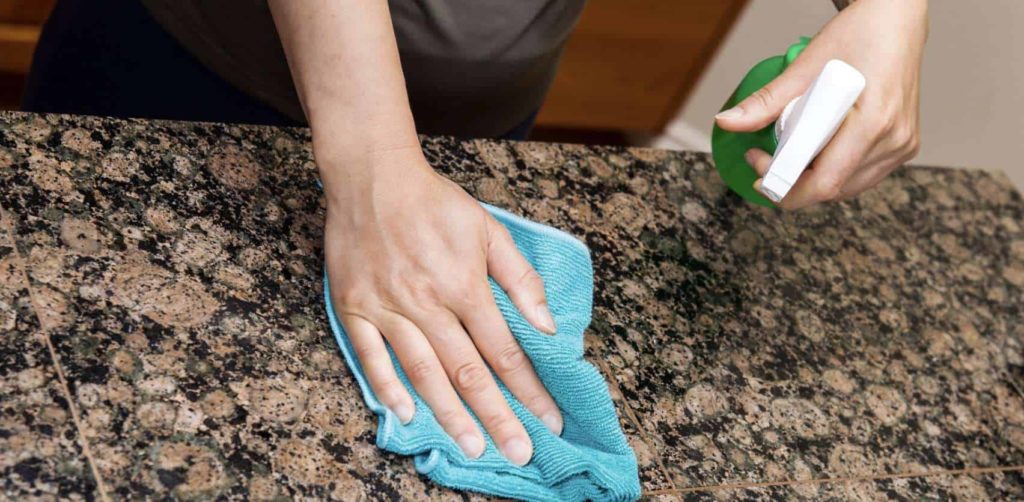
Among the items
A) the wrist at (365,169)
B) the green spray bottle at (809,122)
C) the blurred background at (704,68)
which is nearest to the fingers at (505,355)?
the wrist at (365,169)

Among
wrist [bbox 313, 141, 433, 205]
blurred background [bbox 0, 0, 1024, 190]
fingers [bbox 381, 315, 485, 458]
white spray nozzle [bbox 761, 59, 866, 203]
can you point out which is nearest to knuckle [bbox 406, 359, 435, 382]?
fingers [bbox 381, 315, 485, 458]

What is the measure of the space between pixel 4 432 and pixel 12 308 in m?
0.09

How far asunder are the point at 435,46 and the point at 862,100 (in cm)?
39

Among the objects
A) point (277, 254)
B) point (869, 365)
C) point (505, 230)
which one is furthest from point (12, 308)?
point (869, 365)

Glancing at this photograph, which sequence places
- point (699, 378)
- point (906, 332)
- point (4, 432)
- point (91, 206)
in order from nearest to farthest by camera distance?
point (4, 432), point (91, 206), point (699, 378), point (906, 332)

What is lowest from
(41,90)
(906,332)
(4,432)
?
(41,90)

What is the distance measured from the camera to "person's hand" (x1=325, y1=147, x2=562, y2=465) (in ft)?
2.38

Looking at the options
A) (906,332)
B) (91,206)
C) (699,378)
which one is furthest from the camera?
(906,332)

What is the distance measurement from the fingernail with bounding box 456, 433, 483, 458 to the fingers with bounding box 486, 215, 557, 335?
0.33 ft

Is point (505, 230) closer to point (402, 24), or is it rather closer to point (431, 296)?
point (431, 296)

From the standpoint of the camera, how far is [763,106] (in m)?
0.83

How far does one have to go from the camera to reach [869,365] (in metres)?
0.95

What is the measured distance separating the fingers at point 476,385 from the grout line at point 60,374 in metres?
0.24

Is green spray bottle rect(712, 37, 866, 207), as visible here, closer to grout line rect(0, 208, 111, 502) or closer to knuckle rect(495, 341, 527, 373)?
knuckle rect(495, 341, 527, 373)
